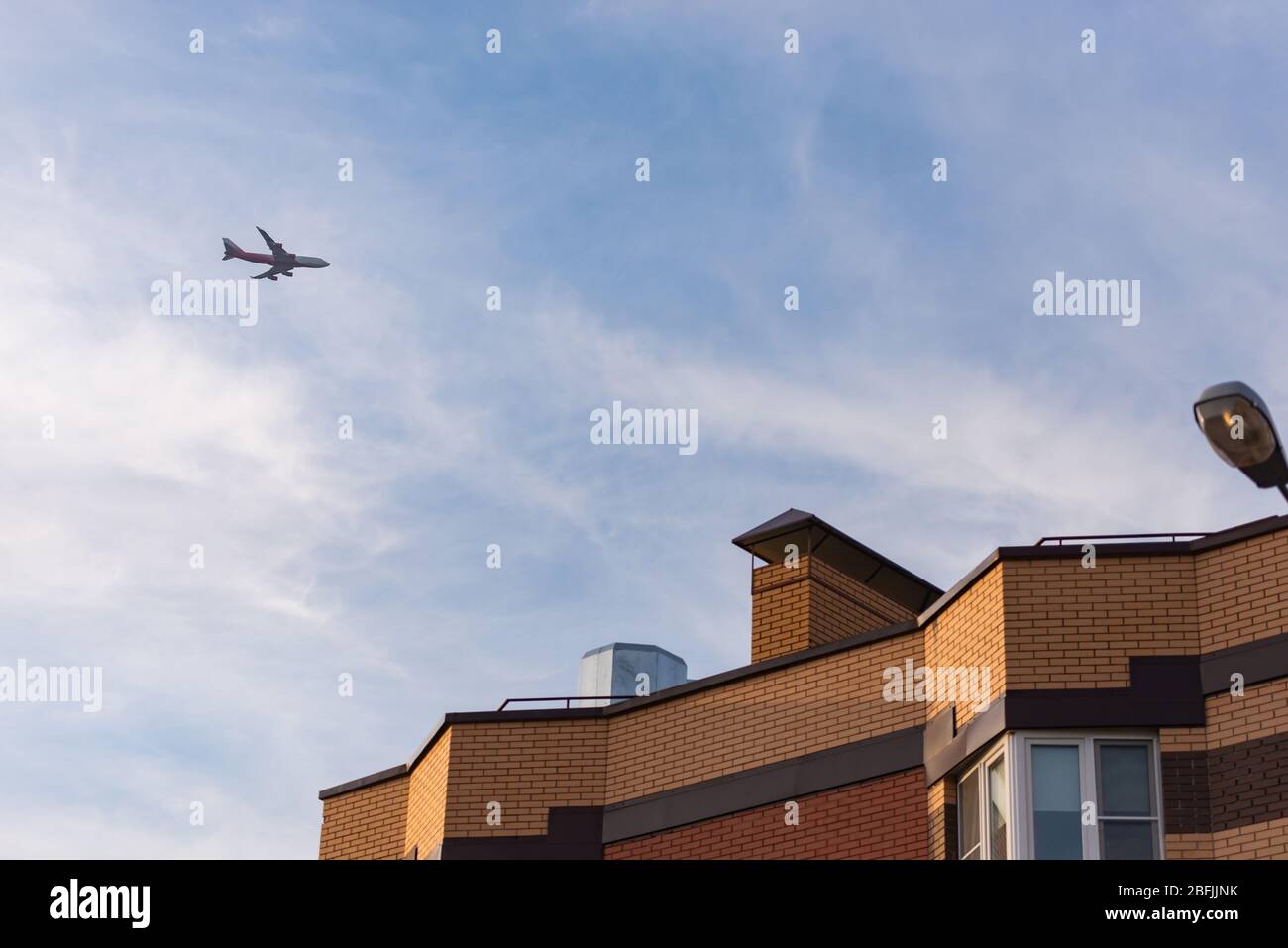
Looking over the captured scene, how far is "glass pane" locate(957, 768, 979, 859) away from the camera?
56.6 feet

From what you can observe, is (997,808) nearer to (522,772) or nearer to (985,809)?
(985,809)

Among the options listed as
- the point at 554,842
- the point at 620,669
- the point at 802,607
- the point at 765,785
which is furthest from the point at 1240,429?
the point at 620,669

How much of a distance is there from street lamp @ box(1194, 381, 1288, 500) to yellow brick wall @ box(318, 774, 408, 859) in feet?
41.0

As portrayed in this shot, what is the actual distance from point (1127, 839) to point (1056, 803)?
26.5 inches

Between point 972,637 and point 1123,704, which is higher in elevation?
point 972,637

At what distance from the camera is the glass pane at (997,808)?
16672 mm

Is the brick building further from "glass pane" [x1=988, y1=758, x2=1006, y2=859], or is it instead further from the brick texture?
the brick texture

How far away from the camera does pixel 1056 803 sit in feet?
53.8

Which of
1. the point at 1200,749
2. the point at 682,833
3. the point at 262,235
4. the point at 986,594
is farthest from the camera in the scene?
the point at 262,235

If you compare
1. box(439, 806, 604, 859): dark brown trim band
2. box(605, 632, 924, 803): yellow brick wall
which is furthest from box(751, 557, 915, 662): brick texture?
box(439, 806, 604, 859): dark brown trim band
